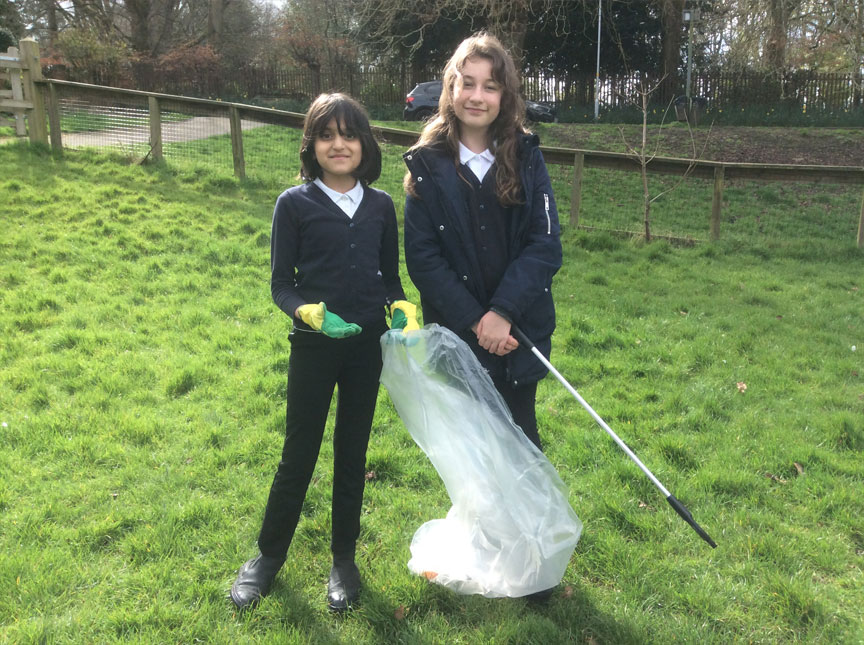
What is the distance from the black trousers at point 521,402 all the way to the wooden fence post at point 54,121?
8.74 meters

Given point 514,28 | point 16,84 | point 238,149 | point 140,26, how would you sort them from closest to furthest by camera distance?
1. point 238,149
2. point 16,84
3. point 514,28
4. point 140,26

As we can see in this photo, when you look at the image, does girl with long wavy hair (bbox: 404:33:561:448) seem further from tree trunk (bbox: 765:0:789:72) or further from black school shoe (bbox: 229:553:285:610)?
tree trunk (bbox: 765:0:789:72)

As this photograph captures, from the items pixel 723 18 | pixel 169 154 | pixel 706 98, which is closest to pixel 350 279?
pixel 169 154

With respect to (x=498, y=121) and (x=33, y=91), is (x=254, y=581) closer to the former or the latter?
(x=498, y=121)

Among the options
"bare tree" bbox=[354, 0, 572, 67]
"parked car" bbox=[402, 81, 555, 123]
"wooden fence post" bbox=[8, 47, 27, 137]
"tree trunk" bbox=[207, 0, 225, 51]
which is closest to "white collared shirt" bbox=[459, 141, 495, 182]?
"wooden fence post" bbox=[8, 47, 27, 137]

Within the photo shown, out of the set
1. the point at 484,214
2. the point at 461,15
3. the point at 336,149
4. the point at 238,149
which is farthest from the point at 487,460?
the point at 461,15

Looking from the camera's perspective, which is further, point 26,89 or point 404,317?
point 26,89

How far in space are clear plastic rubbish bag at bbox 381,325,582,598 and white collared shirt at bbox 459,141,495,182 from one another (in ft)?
1.77

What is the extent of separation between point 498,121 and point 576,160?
6297 millimetres

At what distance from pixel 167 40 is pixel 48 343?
25.4 meters

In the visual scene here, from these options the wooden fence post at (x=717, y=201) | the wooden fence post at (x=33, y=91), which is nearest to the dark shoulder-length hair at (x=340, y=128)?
the wooden fence post at (x=717, y=201)

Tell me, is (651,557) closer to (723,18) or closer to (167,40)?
(723,18)

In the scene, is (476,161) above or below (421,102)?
below

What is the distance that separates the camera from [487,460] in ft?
7.20
